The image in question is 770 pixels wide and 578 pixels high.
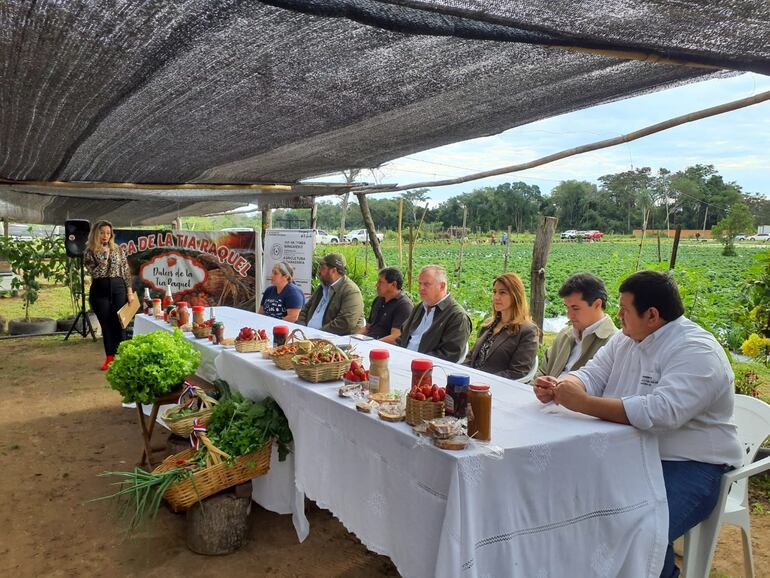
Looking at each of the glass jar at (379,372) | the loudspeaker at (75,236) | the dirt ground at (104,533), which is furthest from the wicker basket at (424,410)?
the loudspeaker at (75,236)

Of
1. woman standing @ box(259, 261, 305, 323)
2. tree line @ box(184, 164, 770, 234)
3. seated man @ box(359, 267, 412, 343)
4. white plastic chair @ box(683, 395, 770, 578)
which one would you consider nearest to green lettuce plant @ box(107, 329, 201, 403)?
seated man @ box(359, 267, 412, 343)

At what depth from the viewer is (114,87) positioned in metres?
2.67

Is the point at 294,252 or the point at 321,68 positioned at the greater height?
the point at 321,68

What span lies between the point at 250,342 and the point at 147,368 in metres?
0.60

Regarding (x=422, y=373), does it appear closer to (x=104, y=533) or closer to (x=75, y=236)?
(x=104, y=533)

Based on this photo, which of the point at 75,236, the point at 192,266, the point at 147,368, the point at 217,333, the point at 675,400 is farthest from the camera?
the point at 75,236

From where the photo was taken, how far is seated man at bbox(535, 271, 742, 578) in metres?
1.98

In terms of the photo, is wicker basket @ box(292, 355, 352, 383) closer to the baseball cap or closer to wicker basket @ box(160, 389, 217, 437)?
wicker basket @ box(160, 389, 217, 437)

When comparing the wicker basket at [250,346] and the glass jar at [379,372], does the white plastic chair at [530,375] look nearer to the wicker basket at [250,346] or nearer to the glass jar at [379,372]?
the glass jar at [379,372]

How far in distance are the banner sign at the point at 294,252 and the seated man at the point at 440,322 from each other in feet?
9.10

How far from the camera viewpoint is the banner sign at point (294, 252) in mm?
6742

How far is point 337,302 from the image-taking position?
5180mm

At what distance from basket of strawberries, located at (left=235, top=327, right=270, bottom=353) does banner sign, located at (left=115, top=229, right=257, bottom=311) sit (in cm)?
323

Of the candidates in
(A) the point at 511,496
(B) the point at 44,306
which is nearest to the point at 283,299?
(A) the point at 511,496
